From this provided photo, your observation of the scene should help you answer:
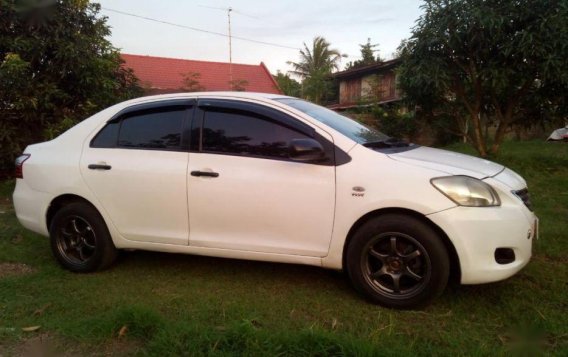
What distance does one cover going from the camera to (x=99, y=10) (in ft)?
29.7

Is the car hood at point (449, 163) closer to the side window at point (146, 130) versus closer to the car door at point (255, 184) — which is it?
the car door at point (255, 184)

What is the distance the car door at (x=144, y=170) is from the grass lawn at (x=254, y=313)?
1.60 feet

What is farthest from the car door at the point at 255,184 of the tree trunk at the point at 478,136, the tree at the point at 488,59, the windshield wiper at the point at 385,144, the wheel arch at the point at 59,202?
the tree trunk at the point at 478,136

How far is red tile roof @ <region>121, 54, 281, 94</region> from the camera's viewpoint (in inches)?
1043

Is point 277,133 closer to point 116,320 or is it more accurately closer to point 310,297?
point 310,297

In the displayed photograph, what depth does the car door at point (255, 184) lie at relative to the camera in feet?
11.7

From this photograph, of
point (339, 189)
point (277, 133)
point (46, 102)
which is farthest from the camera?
point (46, 102)

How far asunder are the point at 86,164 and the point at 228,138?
1.35m

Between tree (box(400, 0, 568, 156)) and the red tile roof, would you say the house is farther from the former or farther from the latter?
tree (box(400, 0, 568, 156))

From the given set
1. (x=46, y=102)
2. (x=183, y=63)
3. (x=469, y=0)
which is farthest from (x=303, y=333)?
(x=183, y=63)

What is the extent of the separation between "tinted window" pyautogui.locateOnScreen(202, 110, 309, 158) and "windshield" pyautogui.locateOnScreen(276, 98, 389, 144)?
0.27m

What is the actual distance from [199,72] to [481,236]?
26596 mm

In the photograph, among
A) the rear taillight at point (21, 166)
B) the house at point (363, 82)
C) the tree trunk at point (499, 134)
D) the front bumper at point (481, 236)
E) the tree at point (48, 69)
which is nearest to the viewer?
the front bumper at point (481, 236)

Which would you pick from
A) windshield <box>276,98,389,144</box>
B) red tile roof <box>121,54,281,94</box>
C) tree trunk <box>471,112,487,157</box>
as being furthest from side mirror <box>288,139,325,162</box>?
red tile roof <box>121,54,281,94</box>
